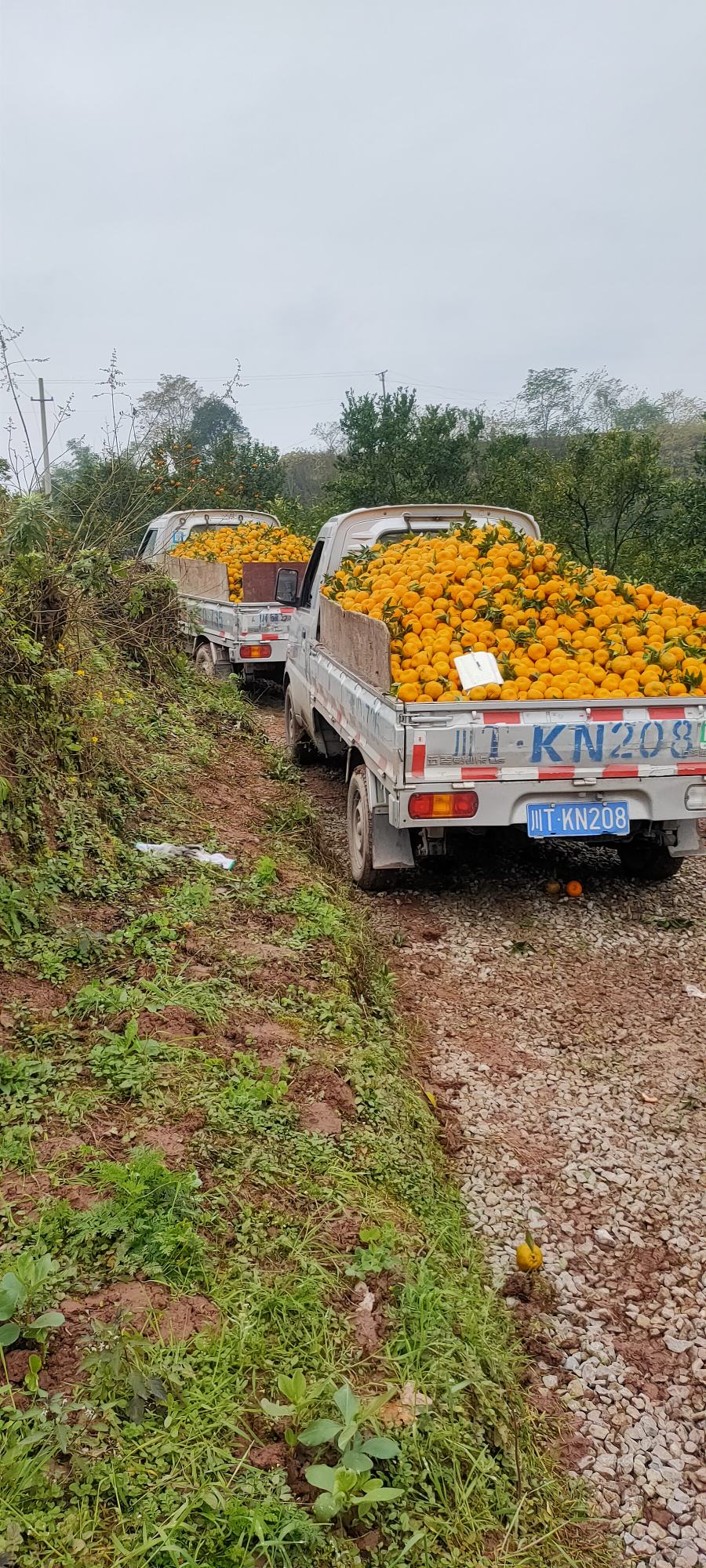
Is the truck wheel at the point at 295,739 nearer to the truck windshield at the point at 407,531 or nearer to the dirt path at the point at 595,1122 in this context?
the truck windshield at the point at 407,531

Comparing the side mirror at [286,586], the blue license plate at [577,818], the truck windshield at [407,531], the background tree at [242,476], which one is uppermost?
the background tree at [242,476]

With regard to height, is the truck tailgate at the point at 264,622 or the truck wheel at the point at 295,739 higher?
the truck tailgate at the point at 264,622

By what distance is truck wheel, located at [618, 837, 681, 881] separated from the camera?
5.81 meters

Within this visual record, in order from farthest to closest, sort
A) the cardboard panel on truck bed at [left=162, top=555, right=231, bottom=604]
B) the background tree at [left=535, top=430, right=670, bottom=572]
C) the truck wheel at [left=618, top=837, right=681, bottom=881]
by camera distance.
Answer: the background tree at [left=535, top=430, right=670, bottom=572]
the cardboard panel on truck bed at [left=162, top=555, right=231, bottom=604]
the truck wheel at [left=618, top=837, right=681, bottom=881]

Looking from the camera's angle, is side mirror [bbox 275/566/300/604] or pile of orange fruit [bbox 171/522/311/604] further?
pile of orange fruit [bbox 171/522/311/604]

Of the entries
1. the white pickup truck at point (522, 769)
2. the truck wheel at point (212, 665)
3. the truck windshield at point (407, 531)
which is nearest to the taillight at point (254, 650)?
the truck wheel at point (212, 665)

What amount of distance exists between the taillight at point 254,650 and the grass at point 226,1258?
671 centimetres

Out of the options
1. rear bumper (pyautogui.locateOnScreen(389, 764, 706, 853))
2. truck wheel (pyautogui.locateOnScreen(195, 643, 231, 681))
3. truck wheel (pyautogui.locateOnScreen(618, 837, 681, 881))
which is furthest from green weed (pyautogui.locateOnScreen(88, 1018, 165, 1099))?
truck wheel (pyautogui.locateOnScreen(195, 643, 231, 681))

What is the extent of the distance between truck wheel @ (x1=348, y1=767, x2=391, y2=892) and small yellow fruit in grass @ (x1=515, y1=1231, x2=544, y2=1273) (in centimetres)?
278

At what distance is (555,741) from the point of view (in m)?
4.95

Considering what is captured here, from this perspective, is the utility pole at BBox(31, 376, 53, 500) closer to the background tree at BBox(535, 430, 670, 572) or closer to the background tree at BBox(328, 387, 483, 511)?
the background tree at BBox(535, 430, 670, 572)

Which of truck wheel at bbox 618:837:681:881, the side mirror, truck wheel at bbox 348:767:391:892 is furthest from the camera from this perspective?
the side mirror

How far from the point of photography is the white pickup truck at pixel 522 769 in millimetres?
4859

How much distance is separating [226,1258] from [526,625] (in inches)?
162
